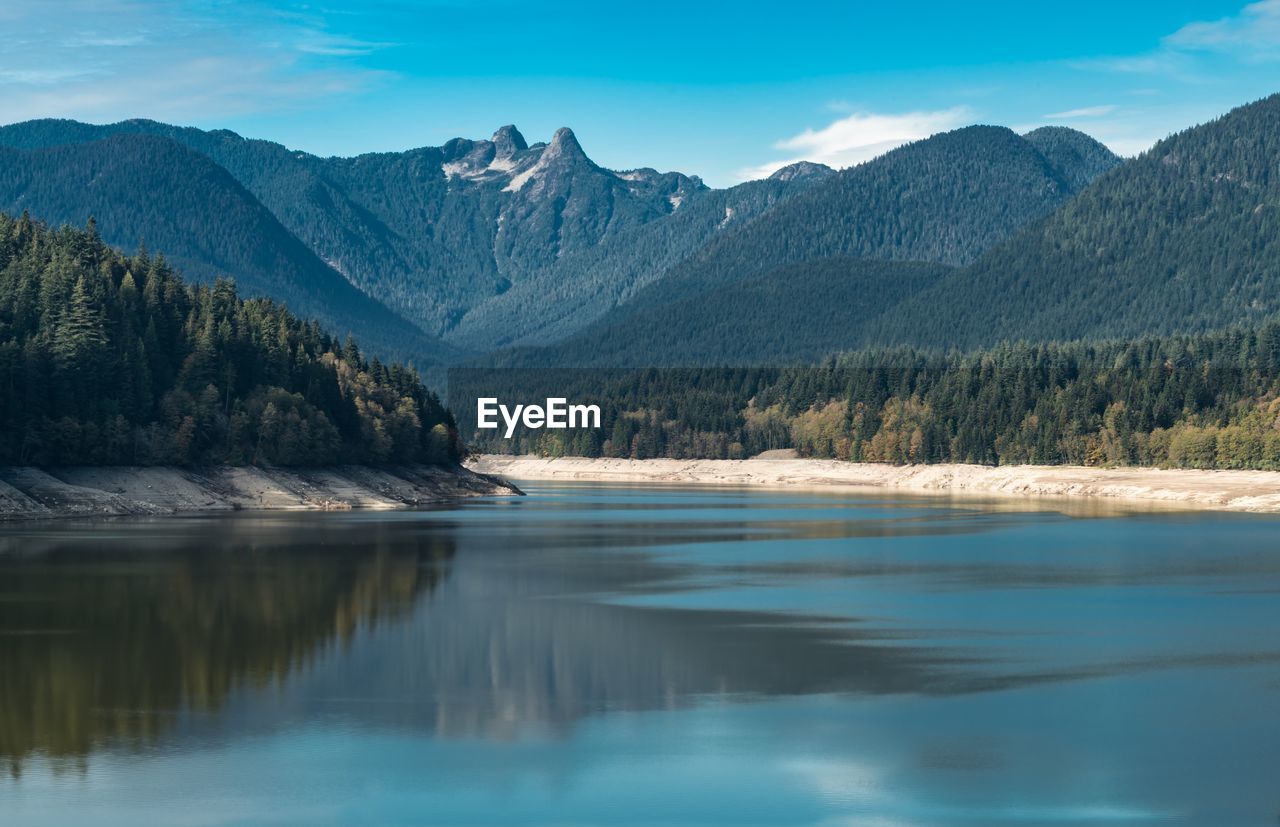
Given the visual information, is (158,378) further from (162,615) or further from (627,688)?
(627,688)

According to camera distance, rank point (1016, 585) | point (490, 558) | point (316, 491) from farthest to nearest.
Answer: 1. point (316, 491)
2. point (490, 558)
3. point (1016, 585)

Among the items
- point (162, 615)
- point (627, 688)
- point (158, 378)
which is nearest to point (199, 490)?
point (158, 378)

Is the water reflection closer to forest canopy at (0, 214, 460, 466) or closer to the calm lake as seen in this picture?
the calm lake

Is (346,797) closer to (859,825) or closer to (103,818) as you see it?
(103,818)

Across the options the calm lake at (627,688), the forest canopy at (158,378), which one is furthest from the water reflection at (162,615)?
the forest canopy at (158,378)

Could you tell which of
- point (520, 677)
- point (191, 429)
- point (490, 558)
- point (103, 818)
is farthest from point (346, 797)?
point (191, 429)

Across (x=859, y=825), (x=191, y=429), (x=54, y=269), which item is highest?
(x=54, y=269)
